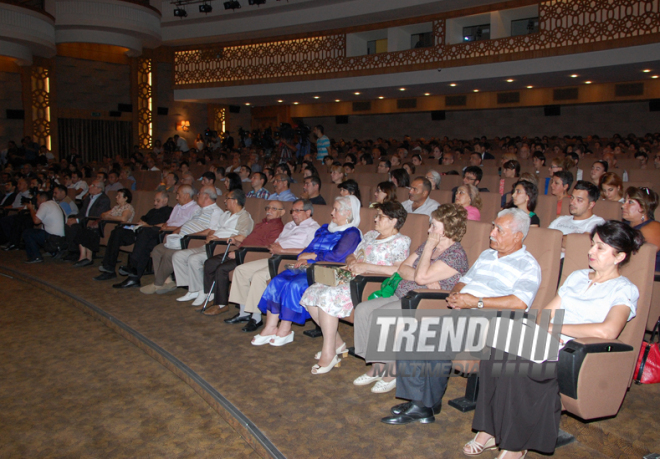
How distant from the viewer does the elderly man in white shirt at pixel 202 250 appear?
4113 mm

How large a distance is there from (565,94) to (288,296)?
1222cm

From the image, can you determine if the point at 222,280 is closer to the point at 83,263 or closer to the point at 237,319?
the point at 237,319

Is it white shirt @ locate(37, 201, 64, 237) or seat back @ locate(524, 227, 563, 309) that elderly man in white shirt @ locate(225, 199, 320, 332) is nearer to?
seat back @ locate(524, 227, 563, 309)

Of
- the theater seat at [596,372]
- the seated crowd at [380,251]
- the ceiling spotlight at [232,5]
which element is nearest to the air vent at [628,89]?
the seated crowd at [380,251]

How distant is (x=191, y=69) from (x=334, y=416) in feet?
46.7

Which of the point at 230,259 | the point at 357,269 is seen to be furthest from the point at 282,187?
the point at 357,269

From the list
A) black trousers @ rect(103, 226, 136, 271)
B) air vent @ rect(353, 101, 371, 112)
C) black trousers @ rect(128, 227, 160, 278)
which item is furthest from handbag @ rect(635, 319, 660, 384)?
air vent @ rect(353, 101, 371, 112)

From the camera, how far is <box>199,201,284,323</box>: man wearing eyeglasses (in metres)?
3.80

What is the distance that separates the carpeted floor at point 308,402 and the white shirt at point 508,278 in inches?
21.8

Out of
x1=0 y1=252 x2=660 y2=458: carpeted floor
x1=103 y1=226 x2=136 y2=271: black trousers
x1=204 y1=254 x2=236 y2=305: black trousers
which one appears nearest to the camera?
x1=0 y1=252 x2=660 y2=458: carpeted floor

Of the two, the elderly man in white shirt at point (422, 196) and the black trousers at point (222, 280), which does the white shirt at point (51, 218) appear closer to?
the black trousers at point (222, 280)

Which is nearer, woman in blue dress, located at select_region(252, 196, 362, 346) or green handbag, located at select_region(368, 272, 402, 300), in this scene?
green handbag, located at select_region(368, 272, 402, 300)

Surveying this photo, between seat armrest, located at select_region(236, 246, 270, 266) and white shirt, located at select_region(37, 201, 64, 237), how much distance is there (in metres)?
3.00

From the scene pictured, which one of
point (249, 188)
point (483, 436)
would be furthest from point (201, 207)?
point (483, 436)
